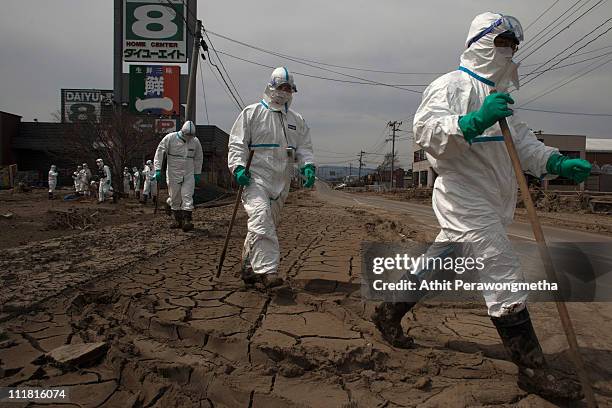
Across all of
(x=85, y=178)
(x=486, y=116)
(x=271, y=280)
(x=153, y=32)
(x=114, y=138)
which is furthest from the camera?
(x=153, y=32)

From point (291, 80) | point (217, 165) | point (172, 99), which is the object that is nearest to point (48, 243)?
point (291, 80)

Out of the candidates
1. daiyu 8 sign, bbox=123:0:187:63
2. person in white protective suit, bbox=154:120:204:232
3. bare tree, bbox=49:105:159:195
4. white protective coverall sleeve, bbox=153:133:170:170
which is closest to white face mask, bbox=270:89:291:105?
person in white protective suit, bbox=154:120:204:232

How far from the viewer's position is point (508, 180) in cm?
229

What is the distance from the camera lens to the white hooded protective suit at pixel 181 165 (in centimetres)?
794

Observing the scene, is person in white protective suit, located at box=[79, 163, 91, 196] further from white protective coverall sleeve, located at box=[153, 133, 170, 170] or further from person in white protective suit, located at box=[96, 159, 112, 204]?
white protective coverall sleeve, located at box=[153, 133, 170, 170]

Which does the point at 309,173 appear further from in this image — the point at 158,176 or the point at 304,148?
the point at 158,176

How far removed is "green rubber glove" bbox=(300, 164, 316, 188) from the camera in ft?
13.8

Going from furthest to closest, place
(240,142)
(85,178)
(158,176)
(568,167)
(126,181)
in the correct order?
1. (126,181)
2. (85,178)
3. (158,176)
4. (240,142)
5. (568,167)

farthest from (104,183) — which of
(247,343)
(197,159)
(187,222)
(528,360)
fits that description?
(528,360)

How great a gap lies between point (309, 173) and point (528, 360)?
8.54 ft

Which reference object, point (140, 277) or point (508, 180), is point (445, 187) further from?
point (140, 277)

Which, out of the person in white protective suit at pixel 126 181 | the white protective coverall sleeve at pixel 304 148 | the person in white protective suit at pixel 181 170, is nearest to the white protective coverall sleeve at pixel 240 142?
the white protective coverall sleeve at pixel 304 148

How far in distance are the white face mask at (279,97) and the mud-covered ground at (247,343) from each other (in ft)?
5.63

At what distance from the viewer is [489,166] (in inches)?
89.7
